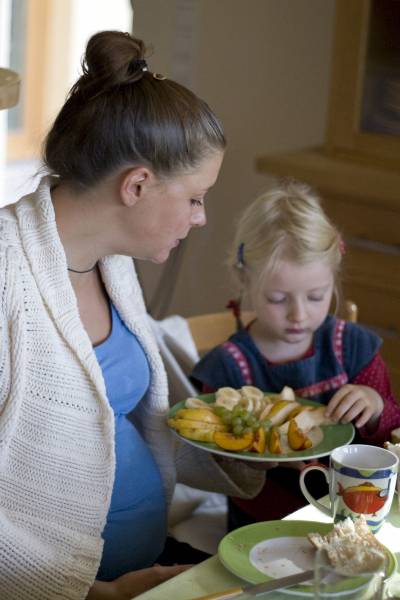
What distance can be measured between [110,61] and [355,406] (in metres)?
0.69

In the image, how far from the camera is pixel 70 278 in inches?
64.4

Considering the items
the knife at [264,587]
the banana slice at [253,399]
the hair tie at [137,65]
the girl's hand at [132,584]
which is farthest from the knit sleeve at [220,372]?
the knife at [264,587]

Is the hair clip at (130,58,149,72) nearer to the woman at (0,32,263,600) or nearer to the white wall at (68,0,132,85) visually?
the woman at (0,32,263,600)

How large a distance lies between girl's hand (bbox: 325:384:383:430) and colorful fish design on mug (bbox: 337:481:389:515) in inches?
16.8

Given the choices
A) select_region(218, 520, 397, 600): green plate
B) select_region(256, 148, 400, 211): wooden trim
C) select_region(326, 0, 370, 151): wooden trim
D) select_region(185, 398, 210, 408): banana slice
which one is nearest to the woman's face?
select_region(185, 398, 210, 408): banana slice

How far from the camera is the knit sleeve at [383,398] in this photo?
70.7 inches

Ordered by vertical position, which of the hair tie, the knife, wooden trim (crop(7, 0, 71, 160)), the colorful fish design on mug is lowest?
wooden trim (crop(7, 0, 71, 160))

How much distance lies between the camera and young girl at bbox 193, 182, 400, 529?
6.21 feet

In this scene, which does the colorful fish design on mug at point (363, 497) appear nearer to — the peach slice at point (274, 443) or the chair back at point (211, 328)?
the peach slice at point (274, 443)

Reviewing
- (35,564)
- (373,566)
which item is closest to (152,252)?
(35,564)

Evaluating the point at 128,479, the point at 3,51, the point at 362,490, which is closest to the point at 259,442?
the point at 128,479

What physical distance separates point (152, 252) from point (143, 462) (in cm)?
37

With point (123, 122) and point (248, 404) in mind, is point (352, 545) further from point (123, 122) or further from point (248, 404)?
point (123, 122)

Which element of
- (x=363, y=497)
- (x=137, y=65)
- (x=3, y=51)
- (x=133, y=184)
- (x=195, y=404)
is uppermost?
(x=137, y=65)
